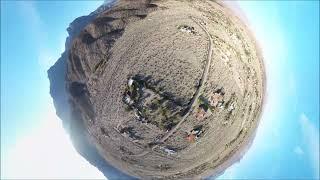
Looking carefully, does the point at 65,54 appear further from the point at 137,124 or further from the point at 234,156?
the point at 234,156

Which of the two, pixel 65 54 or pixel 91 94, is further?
pixel 65 54

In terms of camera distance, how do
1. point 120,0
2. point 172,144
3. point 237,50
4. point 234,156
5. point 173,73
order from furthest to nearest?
point 234,156 → point 120,0 → point 237,50 → point 172,144 → point 173,73

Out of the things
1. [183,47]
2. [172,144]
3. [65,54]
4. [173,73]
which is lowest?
[172,144]

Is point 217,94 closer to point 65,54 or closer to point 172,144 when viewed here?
point 172,144

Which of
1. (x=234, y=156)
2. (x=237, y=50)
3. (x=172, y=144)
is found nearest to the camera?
(x=172, y=144)

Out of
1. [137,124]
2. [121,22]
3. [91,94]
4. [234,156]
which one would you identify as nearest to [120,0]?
[121,22]

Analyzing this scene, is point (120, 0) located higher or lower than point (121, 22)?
higher
